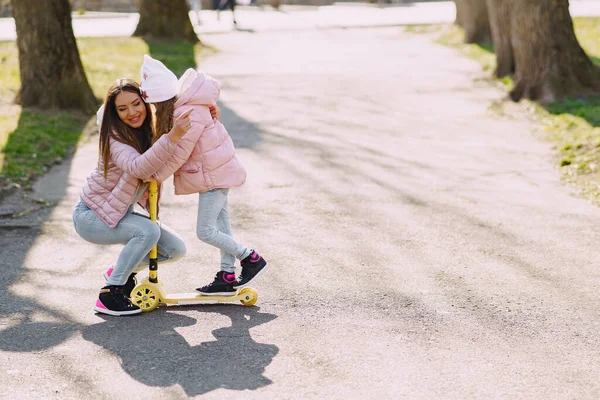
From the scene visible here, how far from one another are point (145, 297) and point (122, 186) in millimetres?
687

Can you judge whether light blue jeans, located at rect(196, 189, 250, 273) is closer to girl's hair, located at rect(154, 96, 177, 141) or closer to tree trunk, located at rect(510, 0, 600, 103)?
girl's hair, located at rect(154, 96, 177, 141)

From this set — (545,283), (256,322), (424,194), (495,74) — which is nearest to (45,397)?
(256,322)

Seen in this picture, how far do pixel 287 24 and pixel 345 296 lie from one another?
23666 mm

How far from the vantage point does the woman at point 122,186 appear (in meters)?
5.26

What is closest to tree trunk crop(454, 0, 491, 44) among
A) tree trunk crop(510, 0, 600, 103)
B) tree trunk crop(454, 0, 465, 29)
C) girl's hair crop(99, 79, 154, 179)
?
tree trunk crop(454, 0, 465, 29)

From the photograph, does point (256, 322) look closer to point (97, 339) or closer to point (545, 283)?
point (97, 339)

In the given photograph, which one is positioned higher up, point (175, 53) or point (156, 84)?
point (156, 84)

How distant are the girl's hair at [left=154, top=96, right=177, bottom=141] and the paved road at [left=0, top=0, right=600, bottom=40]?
756 inches

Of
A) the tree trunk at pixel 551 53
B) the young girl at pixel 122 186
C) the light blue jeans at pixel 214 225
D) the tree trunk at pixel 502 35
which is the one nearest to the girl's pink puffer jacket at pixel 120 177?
the young girl at pixel 122 186

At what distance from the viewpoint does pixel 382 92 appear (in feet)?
49.3

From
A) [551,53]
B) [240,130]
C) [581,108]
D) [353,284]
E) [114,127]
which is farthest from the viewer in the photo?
[551,53]

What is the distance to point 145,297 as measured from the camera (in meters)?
5.54

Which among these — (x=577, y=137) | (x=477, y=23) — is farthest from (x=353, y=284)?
(x=477, y=23)

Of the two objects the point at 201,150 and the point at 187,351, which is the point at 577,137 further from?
the point at 187,351
